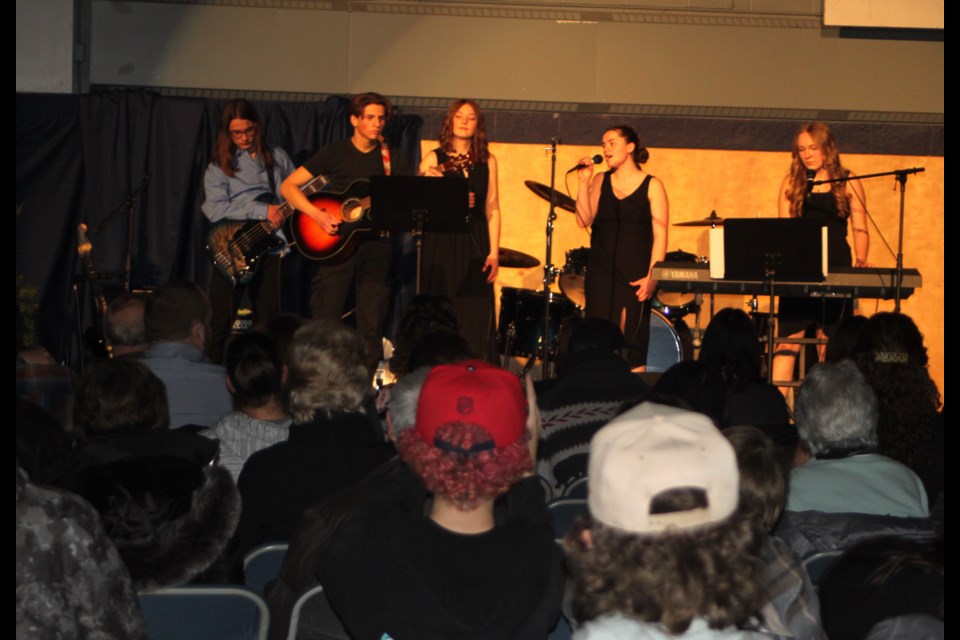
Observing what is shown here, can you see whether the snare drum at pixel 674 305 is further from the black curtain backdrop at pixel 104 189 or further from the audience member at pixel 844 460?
the audience member at pixel 844 460

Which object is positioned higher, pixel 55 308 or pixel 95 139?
pixel 95 139

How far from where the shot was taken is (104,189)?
29.8ft

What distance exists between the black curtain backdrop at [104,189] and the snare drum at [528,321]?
2401mm

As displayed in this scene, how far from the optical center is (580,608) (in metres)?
1.93

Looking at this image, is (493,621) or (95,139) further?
(95,139)

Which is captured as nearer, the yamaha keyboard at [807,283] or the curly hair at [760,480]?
the curly hair at [760,480]

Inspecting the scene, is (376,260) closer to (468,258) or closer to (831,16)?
(468,258)

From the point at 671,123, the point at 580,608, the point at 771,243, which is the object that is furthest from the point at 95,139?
the point at 580,608

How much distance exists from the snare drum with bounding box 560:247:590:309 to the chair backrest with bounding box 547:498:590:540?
538cm

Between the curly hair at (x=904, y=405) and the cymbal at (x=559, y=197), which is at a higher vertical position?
the cymbal at (x=559, y=197)

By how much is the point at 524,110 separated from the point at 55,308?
3860mm

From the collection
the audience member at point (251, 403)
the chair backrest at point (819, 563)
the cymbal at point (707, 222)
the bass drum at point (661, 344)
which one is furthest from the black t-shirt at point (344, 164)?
the chair backrest at point (819, 563)

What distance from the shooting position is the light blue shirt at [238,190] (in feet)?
28.0

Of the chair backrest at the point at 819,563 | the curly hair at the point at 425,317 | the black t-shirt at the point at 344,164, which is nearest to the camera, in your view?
the chair backrest at the point at 819,563
